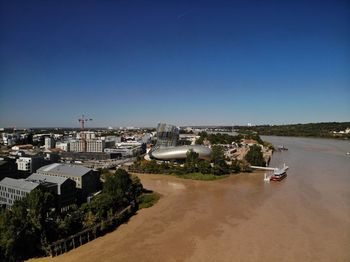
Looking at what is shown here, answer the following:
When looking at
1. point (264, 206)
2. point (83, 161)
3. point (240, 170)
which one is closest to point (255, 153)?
point (240, 170)

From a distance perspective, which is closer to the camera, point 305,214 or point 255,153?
point 305,214

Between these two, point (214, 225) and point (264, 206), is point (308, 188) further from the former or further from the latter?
point (214, 225)

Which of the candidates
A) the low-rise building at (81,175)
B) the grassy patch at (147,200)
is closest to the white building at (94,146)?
the low-rise building at (81,175)

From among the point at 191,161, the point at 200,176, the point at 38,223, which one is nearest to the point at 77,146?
the point at 191,161

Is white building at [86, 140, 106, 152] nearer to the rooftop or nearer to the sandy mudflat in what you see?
the rooftop

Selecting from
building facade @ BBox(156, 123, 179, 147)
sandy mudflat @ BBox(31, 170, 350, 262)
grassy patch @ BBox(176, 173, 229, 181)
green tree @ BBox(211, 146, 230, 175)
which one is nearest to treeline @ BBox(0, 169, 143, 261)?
sandy mudflat @ BBox(31, 170, 350, 262)

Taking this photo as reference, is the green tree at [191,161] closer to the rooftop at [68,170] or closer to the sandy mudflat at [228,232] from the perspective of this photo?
the sandy mudflat at [228,232]

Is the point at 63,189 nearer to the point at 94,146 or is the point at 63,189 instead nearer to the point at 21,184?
the point at 21,184
